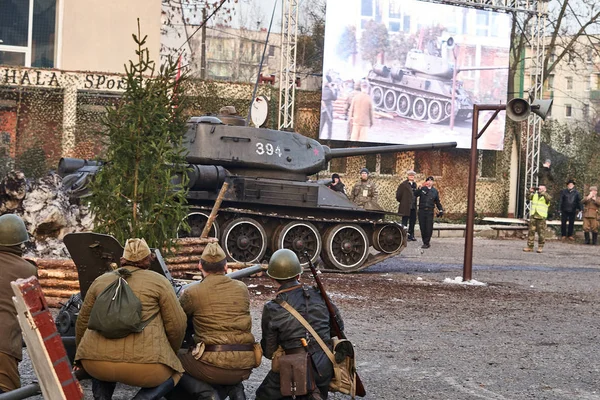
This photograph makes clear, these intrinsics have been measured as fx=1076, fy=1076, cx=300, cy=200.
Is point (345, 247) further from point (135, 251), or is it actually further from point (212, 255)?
point (135, 251)

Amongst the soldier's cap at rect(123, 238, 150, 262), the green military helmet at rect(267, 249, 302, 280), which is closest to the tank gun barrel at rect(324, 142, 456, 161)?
the green military helmet at rect(267, 249, 302, 280)

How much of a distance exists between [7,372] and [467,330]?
669 cm

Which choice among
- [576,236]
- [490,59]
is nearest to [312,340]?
[576,236]

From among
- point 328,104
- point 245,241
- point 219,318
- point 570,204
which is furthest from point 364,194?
point 219,318

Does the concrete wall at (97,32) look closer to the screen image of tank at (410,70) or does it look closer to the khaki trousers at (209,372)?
the screen image of tank at (410,70)

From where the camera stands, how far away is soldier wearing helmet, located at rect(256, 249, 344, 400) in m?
7.37

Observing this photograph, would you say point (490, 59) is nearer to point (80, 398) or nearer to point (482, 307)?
point (482, 307)

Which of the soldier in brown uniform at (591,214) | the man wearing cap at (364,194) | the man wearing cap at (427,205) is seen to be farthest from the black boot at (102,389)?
the soldier in brown uniform at (591,214)

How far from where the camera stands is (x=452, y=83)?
34250 mm

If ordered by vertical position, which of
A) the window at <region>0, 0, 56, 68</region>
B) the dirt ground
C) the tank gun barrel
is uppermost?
the window at <region>0, 0, 56, 68</region>

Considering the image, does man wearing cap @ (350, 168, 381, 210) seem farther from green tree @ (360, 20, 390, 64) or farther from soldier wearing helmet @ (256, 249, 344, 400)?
soldier wearing helmet @ (256, 249, 344, 400)

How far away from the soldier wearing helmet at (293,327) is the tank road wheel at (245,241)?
10.9m

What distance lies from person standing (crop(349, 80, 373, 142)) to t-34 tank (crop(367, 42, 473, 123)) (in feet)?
1.16

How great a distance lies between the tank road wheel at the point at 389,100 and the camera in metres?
33.3
